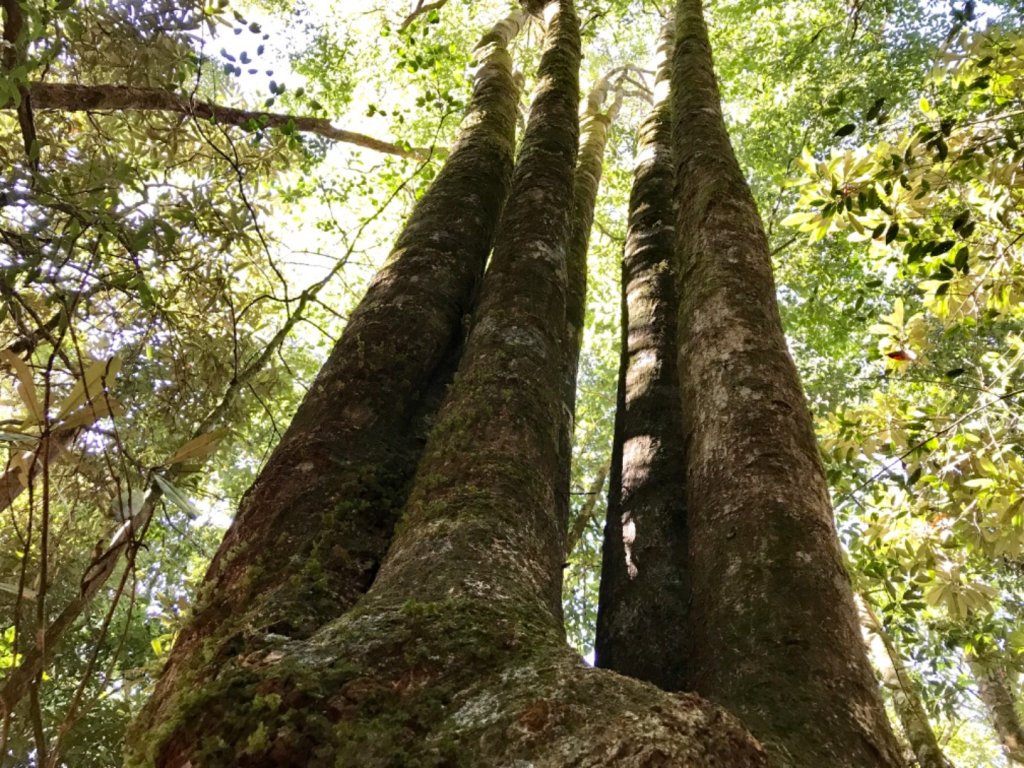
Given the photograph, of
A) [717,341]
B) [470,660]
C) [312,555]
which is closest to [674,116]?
[717,341]

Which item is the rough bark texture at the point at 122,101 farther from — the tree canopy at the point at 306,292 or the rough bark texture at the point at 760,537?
the rough bark texture at the point at 760,537

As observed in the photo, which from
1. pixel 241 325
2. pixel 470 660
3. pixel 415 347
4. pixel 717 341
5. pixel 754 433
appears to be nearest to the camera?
pixel 470 660

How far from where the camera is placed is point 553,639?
62.2 inches

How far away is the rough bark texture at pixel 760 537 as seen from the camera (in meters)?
1.62

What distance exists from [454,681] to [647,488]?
1621 mm

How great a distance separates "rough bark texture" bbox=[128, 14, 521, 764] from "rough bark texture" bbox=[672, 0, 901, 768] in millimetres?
976

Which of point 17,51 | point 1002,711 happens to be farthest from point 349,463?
point 1002,711

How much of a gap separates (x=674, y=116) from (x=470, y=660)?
145 inches

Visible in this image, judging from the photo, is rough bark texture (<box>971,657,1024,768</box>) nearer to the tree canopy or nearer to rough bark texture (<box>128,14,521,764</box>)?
the tree canopy

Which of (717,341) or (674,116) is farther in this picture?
(674,116)

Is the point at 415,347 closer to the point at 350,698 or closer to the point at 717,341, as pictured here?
the point at 717,341

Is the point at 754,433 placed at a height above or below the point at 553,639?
above

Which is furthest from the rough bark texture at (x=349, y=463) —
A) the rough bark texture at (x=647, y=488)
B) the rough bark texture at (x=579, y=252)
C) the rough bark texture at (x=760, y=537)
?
the rough bark texture at (x=760, y=537)

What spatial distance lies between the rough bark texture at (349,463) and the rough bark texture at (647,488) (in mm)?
861
